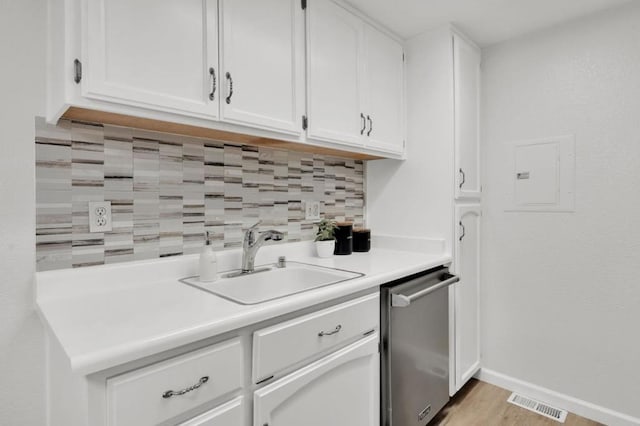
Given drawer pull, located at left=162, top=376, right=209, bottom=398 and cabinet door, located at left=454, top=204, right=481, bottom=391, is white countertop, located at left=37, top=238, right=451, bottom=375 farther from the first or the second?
cabinet door, located at left=454, top=204, right=481, bottom=391

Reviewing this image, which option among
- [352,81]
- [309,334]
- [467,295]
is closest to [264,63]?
[352,81]

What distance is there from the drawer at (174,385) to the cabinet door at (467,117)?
5.16 ft

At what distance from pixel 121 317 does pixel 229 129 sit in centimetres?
73

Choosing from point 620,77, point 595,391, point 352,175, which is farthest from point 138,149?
point 595,391

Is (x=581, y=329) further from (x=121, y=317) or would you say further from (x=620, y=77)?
(x=121, y=317)

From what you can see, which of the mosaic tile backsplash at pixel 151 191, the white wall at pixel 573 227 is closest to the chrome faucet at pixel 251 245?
the mosaic tile backsplash at pixel 151 191

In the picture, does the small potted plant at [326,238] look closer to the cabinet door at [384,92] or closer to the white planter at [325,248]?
the white planter at [325,248]

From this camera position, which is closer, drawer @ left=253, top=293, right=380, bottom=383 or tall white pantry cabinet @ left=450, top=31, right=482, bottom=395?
drawer @ left=253, top=293, right=380, bottom=383

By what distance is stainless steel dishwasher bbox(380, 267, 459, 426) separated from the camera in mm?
1487

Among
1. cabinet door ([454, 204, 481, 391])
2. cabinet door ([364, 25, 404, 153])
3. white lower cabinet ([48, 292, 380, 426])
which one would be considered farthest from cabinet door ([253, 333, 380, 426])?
cabinet door ([364, 25, 404, 153])

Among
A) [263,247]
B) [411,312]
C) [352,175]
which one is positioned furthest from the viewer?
[352,175]

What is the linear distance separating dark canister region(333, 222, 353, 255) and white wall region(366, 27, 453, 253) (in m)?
0.38

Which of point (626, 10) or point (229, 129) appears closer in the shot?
point (229, 129)

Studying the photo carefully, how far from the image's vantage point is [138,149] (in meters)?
1.32
